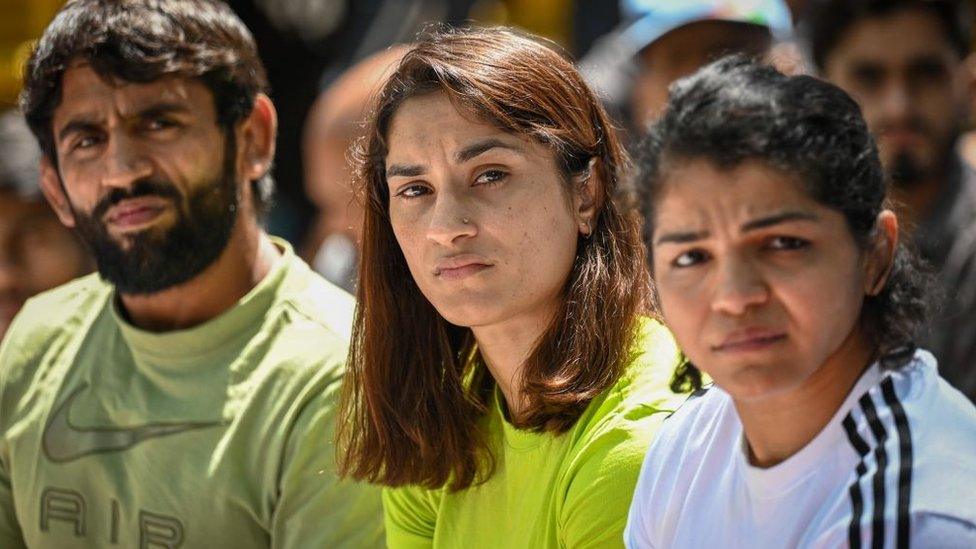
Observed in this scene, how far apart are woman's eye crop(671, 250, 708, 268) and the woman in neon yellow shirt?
1.79 ft

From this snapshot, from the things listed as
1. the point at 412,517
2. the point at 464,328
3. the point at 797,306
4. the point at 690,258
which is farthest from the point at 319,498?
the point at 797,306

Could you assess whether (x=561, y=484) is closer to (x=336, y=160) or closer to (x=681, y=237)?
(x=681, y=237)

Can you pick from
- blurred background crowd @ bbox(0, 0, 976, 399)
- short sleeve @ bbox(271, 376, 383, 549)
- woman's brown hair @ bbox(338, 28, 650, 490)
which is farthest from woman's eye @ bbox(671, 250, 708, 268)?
short sleeve @ bbox(271, 376, 383, 549)

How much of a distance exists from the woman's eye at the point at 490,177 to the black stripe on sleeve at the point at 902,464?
92 centimetres

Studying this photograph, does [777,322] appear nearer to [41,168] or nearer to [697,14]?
[41,168]

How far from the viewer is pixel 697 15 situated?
4.46m

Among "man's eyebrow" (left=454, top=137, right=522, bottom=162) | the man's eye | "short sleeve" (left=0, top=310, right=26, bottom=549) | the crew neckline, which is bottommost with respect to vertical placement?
"short sleeve" (left=0, top=310, right=26, bottom=549)

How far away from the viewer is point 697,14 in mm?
4465

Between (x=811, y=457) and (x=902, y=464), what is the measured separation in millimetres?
159

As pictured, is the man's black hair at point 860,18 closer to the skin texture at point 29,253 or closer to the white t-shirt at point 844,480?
the white t-shirt at point 844,480

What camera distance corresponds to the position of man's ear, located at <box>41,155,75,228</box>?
350 cm

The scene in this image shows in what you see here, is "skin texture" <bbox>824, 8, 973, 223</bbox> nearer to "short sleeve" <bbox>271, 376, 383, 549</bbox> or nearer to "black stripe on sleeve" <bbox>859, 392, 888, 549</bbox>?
"short sleeve" <bbox>271, 376, 383, 549</bbox>

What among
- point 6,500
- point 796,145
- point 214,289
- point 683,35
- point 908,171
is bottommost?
point 6,500

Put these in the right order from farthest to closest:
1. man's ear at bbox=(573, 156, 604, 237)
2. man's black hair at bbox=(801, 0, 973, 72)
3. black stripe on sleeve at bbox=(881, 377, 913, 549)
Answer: man's black hair at bbox=(801, 0, 973, 72) < man's ear at bbox=(573, 156, 604, 237) < black stripe on sleeve at bbox=(881, 377, 913, 549)
